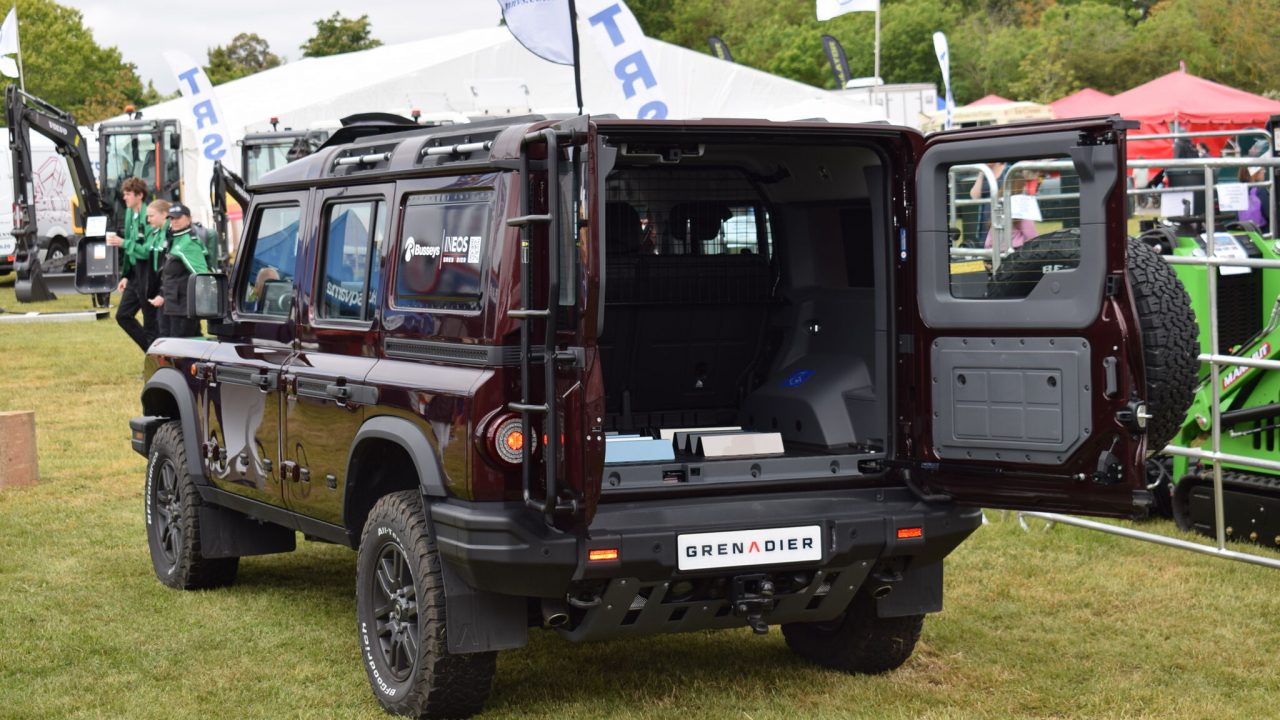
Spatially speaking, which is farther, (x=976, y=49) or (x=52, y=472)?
(x=976, y=49)

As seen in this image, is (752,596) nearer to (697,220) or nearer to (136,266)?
(697,220)

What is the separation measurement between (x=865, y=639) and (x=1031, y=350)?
59.1 inches

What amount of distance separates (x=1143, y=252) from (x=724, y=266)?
1.73m

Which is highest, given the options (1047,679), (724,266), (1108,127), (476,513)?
(1108,127)

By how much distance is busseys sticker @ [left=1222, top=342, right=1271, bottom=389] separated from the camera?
8781 mm

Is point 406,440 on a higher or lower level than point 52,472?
higher

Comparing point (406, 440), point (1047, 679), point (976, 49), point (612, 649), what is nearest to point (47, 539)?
point (612, 649)

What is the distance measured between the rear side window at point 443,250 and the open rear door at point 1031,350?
1593 mm

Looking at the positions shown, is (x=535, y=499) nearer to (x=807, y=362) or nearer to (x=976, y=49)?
(x=807, y=362)

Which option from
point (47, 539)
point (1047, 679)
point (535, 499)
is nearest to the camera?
point (535, 499)

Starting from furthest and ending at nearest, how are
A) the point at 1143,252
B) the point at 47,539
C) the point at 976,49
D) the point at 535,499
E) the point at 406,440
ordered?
the point at 976,49 < the point at 47,539 < the point at 1143,252 < the point at 406,440 < the point at 535,499

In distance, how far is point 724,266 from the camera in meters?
6.90

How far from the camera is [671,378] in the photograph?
6.98 meters

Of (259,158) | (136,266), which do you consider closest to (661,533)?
(136,266)
